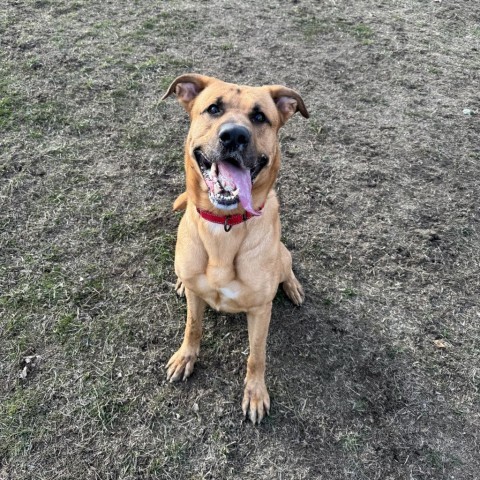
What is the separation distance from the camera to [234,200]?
254 cm

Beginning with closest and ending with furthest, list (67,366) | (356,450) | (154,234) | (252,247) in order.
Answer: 1. (252,247)
2. (356,450)
3. (67,366)
4. (154,234)

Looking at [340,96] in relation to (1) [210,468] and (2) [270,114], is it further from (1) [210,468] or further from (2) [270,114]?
Answer: (1) [210,468]

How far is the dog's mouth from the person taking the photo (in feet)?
8.30

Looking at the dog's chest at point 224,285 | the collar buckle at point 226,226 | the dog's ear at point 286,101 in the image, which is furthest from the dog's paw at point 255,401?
the dog's ear at point 286,101

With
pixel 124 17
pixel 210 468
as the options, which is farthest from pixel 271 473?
pixel 124 17

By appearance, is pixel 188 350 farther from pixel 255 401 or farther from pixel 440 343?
pixel 440 343

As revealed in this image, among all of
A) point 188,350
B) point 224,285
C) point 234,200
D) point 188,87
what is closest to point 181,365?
point 188,350

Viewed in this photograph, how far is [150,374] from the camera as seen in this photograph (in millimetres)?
3326

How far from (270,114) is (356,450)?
7.37 ft

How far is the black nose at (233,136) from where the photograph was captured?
2.48m

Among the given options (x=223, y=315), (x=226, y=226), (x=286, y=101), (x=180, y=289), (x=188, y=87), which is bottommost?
(x=223, y=315)

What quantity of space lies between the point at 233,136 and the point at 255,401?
5.83 ft

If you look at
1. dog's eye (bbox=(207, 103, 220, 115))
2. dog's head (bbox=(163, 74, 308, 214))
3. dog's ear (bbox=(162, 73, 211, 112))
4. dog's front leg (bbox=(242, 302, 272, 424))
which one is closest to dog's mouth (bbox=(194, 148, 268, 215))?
dog's head (bbox=(163, 74, 308, 214))

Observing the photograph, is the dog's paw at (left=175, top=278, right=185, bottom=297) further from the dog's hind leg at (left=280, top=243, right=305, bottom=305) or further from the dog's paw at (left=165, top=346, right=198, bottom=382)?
the dog's hind leg at (left=280, top=243, right=305, bottom=305)
